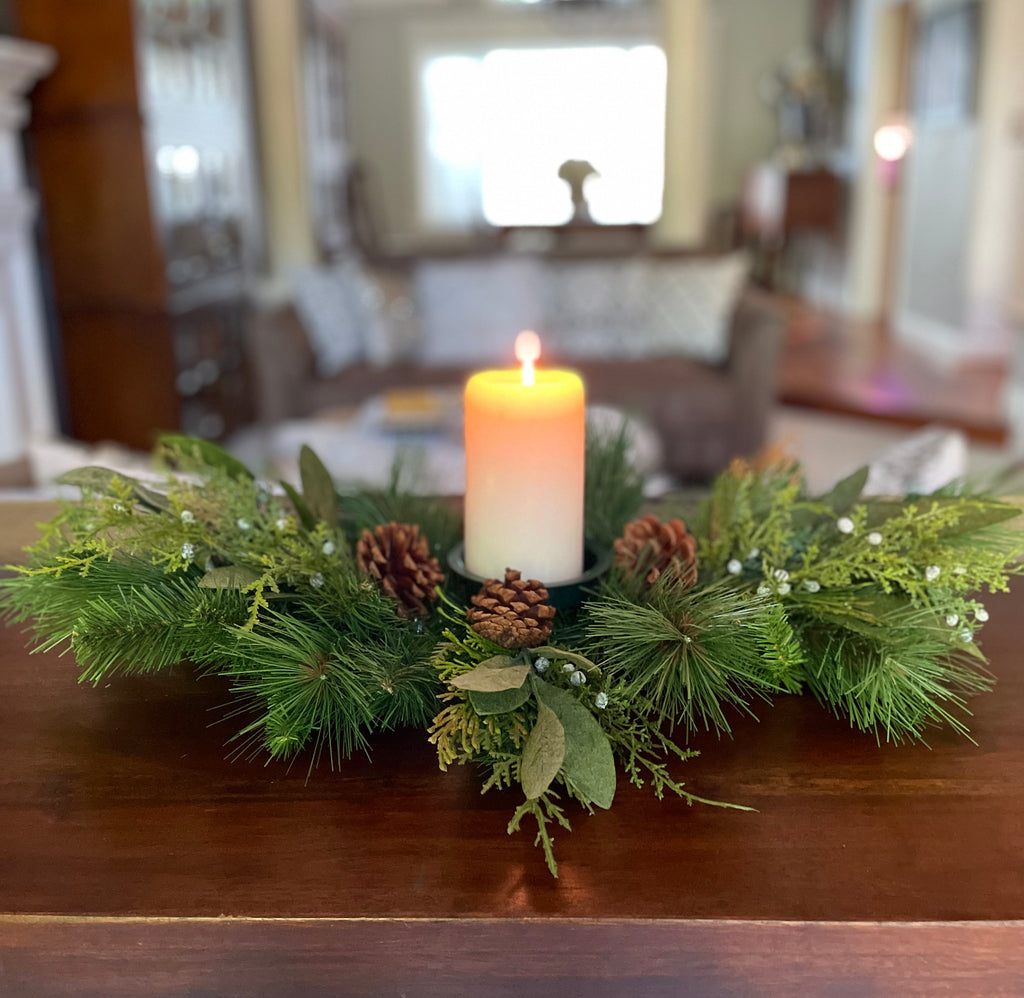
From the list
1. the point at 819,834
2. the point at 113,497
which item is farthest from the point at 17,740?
the point at 819,834

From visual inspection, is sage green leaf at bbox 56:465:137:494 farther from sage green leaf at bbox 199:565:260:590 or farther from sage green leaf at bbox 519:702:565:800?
sage green leaf at bbox 519:702:565:800

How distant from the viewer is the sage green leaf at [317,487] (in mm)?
662

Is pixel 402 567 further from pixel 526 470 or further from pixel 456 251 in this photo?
pixel 456 251

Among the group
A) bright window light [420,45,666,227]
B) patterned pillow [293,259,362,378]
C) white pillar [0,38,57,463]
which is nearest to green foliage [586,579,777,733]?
white pillar [0,38,57,463]

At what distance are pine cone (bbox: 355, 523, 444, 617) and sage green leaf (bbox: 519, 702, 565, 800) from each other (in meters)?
0.13

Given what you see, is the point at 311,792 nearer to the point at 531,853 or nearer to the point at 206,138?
the point at 531,853

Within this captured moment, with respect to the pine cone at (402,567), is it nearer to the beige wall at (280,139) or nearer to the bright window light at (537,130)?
the beige wall at (280,139)

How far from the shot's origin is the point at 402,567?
0.60m

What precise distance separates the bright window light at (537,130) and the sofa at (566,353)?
4.56m

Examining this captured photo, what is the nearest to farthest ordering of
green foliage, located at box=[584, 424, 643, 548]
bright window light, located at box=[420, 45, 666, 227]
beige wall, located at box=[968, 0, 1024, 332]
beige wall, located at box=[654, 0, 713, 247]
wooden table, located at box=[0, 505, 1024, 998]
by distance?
wooden table, located at box=[0, 505, 1024, 998] < green foliage, located at box=[584, 424, 643, 548] < beige wall, located at box=[654, 0, 713, 247] < beige wall, located at box=[968, 0, 1024, 332] < bright window light, located at box=[420, 45, 666, 227]

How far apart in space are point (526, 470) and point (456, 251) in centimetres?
491

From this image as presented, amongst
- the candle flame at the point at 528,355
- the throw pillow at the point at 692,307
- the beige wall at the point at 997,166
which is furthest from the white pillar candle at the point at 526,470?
the beige wall at the point at 997,166

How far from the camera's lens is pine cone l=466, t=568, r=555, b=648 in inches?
20.4

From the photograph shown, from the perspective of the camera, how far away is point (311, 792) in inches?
19.3
